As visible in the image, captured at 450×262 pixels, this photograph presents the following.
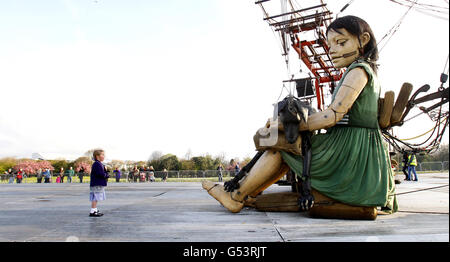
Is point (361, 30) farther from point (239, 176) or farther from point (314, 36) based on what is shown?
point (314, 36)

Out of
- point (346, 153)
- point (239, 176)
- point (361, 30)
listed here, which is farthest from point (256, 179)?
point (361, 30)

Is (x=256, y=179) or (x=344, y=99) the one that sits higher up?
(x=344, y=99)

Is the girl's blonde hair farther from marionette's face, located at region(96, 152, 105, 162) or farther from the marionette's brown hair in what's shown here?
the marionette's brown hair

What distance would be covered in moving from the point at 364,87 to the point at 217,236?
222 centimetres

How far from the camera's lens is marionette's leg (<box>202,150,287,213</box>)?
340 centimetres

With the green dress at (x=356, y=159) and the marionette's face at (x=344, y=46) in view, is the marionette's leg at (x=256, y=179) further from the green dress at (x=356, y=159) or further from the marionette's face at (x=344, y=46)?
the marionette's face at (x=344, y=46)

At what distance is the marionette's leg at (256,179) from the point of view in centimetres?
340

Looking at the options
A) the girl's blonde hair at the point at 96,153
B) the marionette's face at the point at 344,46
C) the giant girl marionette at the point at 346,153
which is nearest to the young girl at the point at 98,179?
the girl's blonde hair at the point at 96,153

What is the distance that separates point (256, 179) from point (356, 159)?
1101 millimetres

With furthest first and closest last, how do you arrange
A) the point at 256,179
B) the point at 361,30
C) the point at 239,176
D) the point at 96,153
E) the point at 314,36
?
the point at 314,36, the point at 96,153, the point at 239,176, the point at 256,179, the point at 361,30

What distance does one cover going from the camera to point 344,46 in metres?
3.37

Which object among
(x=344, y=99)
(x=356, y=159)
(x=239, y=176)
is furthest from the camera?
(x=239, y=176)
